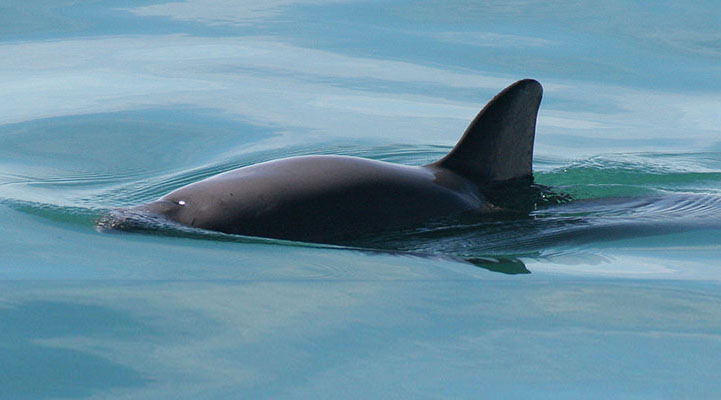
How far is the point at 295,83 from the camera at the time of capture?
1200 cm

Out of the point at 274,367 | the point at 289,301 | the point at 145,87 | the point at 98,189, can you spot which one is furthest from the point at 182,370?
the point at 145,87

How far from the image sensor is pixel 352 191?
6.02 meters

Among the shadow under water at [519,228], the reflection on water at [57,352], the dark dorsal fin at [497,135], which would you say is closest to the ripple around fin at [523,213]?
the shadow under water at [519,228]

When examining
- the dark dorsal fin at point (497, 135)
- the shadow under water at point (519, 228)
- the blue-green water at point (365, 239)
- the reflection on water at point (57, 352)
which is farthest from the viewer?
the dark dorsal fin at point (497, 135)

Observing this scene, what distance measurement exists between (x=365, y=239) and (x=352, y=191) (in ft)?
0.95

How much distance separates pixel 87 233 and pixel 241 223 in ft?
2.81

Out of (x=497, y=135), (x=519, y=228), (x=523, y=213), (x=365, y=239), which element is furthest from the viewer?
(x=497, y=135)

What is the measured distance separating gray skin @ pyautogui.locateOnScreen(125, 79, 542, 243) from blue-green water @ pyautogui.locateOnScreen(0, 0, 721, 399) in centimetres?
14

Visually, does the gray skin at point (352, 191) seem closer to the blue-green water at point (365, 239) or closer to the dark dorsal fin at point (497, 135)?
the dark dorsal fin at point (497, 135)

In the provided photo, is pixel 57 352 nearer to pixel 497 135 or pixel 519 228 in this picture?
pixel 519 228

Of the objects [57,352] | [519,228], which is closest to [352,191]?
[519,228]

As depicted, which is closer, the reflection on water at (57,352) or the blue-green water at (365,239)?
the reflection on water at (57,352)

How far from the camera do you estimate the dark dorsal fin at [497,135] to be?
21.7 feet

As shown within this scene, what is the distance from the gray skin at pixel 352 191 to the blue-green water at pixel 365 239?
5.5 inches
